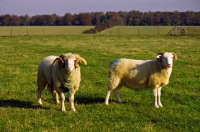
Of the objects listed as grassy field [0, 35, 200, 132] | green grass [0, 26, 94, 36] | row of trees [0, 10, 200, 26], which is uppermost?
row of trees [0, 10, 200, 26]

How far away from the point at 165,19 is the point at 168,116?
309 feet

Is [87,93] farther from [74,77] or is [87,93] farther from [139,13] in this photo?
[139,13]

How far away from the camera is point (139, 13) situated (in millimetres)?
105688

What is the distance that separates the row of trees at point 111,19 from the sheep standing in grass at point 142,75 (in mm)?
84373

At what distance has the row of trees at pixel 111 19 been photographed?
98025 millimetres

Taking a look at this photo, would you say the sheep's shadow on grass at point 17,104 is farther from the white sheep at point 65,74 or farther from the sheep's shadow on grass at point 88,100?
the sheep's shadow on grass at point 88,100

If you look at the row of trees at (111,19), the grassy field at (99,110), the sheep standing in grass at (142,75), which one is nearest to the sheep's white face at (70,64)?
the grassy field at (99,110)

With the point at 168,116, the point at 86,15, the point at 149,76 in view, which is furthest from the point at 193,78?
the point at 86,15

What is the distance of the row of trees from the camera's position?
9803cm

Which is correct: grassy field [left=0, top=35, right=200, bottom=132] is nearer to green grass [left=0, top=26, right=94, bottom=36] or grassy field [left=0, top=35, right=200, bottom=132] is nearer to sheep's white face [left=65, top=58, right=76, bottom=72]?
sheep's white face [left=65, top=58, right=76, bottom=72]

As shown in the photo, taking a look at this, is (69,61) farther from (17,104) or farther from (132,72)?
(17,104)

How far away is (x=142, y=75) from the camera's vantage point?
390 inches

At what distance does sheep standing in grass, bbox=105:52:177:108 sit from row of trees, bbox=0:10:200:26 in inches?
3322

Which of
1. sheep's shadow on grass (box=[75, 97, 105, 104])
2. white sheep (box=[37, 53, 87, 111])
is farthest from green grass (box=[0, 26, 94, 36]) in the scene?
white sheep (box=[37, 53, 87, 111])
